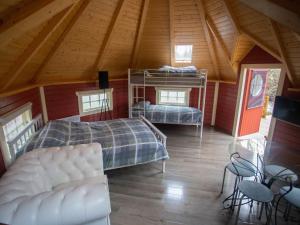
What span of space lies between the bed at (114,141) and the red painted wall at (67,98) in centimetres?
100

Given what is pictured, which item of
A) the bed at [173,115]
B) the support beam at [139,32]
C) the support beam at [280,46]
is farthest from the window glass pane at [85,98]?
the support beam at [280,46]

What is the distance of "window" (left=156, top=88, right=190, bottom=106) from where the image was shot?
6086mm

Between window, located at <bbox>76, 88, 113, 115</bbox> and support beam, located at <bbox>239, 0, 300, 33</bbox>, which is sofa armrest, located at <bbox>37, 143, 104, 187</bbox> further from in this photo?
window, located at <bbox>76, 88, 113, 115</bbox>

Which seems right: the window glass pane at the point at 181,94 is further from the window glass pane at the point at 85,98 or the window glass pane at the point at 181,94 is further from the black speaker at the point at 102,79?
the window glass pane at the point at 85,98

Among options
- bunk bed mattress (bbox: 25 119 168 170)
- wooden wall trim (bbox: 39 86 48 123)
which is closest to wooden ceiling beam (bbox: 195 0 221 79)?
bunk bed mattress (bbox: 25 119 168 170)

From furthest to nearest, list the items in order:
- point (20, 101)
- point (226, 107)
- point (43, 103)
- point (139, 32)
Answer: point (226, 107), point (139, 32), point (43, 103), point (20, 101)

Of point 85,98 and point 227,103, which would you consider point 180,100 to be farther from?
point 85,98

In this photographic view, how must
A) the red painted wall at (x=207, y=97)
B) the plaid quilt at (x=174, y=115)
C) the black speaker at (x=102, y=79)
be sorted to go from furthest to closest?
the red painted wall at (x=207, y=97)
the plaid quilt at (x=174, y=115)
the black speaker at (x=102, y=79)

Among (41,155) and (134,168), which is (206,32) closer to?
(134,168)

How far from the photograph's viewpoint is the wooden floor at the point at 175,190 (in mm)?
2449

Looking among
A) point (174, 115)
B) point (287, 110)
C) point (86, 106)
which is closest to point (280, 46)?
point (287, 110)

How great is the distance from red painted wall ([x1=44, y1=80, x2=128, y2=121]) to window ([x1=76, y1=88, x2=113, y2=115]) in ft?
0.39

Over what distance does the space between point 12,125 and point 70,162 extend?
1.35m

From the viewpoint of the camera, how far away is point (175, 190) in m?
2.99
